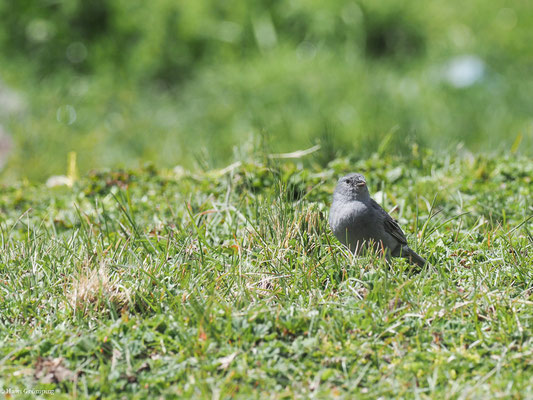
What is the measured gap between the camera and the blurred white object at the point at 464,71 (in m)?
8.59

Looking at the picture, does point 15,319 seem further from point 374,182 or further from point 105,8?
point 105,8

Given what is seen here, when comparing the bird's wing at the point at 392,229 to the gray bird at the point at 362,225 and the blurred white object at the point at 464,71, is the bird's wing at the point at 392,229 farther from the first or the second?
the blurred white object at the point at 464,71

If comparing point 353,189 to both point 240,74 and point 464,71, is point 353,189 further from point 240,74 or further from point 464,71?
point 464,71

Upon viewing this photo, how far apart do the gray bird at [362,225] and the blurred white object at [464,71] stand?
5385 mm

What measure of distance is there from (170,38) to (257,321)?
7.12 meters

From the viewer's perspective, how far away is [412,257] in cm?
368

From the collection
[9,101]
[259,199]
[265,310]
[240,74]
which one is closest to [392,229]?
[265,310]

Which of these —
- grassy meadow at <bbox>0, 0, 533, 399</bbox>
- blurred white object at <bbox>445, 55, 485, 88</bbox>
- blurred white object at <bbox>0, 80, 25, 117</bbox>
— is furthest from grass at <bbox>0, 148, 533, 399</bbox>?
blurred white object at <bbox>0, 80, 25, 117</bbox>

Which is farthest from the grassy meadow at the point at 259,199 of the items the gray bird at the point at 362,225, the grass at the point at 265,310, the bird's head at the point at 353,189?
the bird's head at the point at 353,189

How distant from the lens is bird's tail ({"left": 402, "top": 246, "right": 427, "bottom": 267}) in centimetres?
366

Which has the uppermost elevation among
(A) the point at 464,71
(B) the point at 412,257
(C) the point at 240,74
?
(C) the point at 240,74

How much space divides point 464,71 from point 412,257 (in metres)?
5.65

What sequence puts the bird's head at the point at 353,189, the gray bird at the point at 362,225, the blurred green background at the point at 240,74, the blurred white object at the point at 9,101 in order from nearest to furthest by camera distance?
the gray bird at the point at 362,225 < the bird's head at the point at 353,189 < the blurred green background at the point at 240,74 < the blurred white object at the point at 9,101

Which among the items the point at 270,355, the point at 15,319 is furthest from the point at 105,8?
the point at 270,355
